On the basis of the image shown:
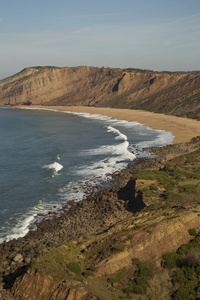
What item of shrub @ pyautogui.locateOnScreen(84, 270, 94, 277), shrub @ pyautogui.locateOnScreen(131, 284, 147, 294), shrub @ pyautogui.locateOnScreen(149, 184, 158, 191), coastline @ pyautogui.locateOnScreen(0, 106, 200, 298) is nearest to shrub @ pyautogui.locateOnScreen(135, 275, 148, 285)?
shrub @ pyautogui.locateOnScreen(131, 284, 147, 294)

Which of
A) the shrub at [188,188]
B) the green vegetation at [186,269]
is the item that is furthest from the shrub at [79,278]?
the shrub at [188,188]

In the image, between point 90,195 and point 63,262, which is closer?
point 63,262

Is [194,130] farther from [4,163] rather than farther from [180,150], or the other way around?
[4,163]

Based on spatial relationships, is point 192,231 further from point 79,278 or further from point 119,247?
point 79,278

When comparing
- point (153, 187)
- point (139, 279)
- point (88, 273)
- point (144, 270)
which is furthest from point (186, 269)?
point (153, 187)

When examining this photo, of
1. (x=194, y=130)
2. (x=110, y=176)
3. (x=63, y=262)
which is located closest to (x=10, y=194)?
(x=110, y=176)

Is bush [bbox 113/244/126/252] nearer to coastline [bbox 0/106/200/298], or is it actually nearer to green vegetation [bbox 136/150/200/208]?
coastline [bbox 0/106/200/298]
